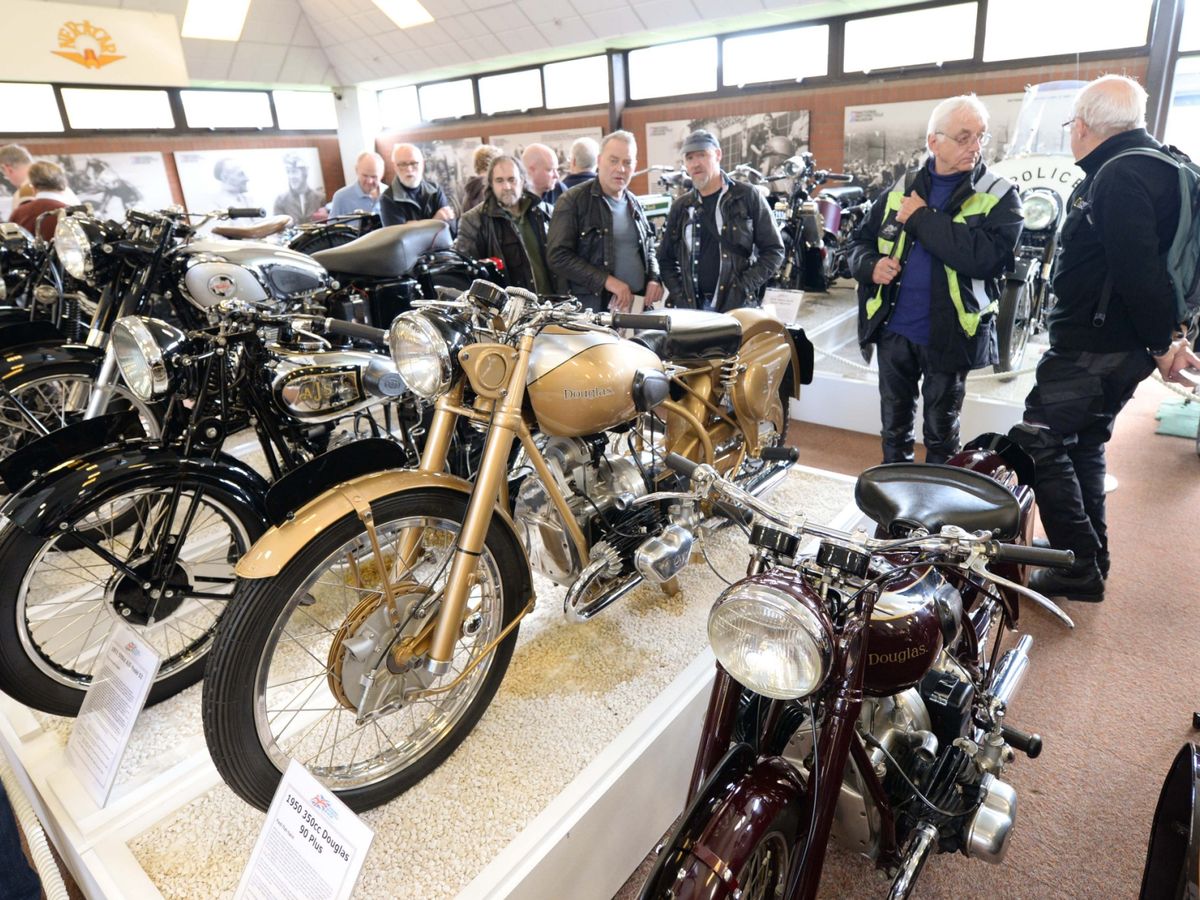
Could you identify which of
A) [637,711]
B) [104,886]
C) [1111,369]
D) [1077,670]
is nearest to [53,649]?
[104,886]

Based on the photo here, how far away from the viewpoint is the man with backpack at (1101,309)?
2066 millimetres

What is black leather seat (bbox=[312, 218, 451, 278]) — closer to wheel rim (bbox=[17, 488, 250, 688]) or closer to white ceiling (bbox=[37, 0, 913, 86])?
wheel rim (bbox=[17, 488, 250, 688])

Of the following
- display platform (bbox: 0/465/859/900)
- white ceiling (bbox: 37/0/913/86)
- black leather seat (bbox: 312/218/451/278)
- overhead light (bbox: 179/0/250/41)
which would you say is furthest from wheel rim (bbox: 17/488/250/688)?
overhead light (bbox: 179/0/250/41)

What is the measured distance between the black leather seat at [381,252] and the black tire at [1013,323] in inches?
130

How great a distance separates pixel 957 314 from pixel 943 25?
17.9 ft

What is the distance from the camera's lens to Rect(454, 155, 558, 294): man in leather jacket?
3.75m

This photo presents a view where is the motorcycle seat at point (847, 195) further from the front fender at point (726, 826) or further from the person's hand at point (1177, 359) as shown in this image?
the front fender at point (726, 826)

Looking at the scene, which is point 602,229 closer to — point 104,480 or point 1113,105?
point 1113,105

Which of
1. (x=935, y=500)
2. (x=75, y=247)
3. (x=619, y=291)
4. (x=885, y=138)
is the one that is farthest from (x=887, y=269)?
(x=885, y=138)

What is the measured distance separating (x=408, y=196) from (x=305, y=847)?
436 centimetres

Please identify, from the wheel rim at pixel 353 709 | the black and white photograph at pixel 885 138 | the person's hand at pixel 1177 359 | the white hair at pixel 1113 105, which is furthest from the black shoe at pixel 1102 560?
the black and white photograph at pixel 885 138

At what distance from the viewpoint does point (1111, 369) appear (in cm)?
228

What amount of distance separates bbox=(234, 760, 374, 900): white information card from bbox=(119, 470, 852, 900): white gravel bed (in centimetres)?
28

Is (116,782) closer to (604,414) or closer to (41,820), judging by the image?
(41,820)
